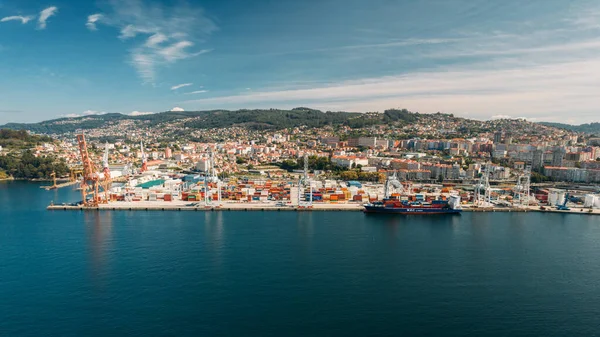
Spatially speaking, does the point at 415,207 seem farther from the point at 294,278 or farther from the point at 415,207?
the point at 294,278

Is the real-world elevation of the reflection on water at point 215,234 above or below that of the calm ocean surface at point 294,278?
above

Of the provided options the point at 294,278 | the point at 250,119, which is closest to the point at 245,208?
the point at 294,278

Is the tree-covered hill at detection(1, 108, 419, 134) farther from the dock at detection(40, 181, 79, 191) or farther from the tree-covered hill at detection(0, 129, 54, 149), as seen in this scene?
the dock at detection(40, 181, 79, 191)

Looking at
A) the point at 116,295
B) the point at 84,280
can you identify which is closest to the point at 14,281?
the point at 84,280

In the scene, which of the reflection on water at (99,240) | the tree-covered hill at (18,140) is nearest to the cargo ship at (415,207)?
the reflection on water at (99,240)

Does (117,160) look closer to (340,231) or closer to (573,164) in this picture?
(340,231)

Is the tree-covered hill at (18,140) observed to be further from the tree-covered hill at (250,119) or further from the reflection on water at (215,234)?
the tree-covered hill at (250,119)

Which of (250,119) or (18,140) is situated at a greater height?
(250,119)
